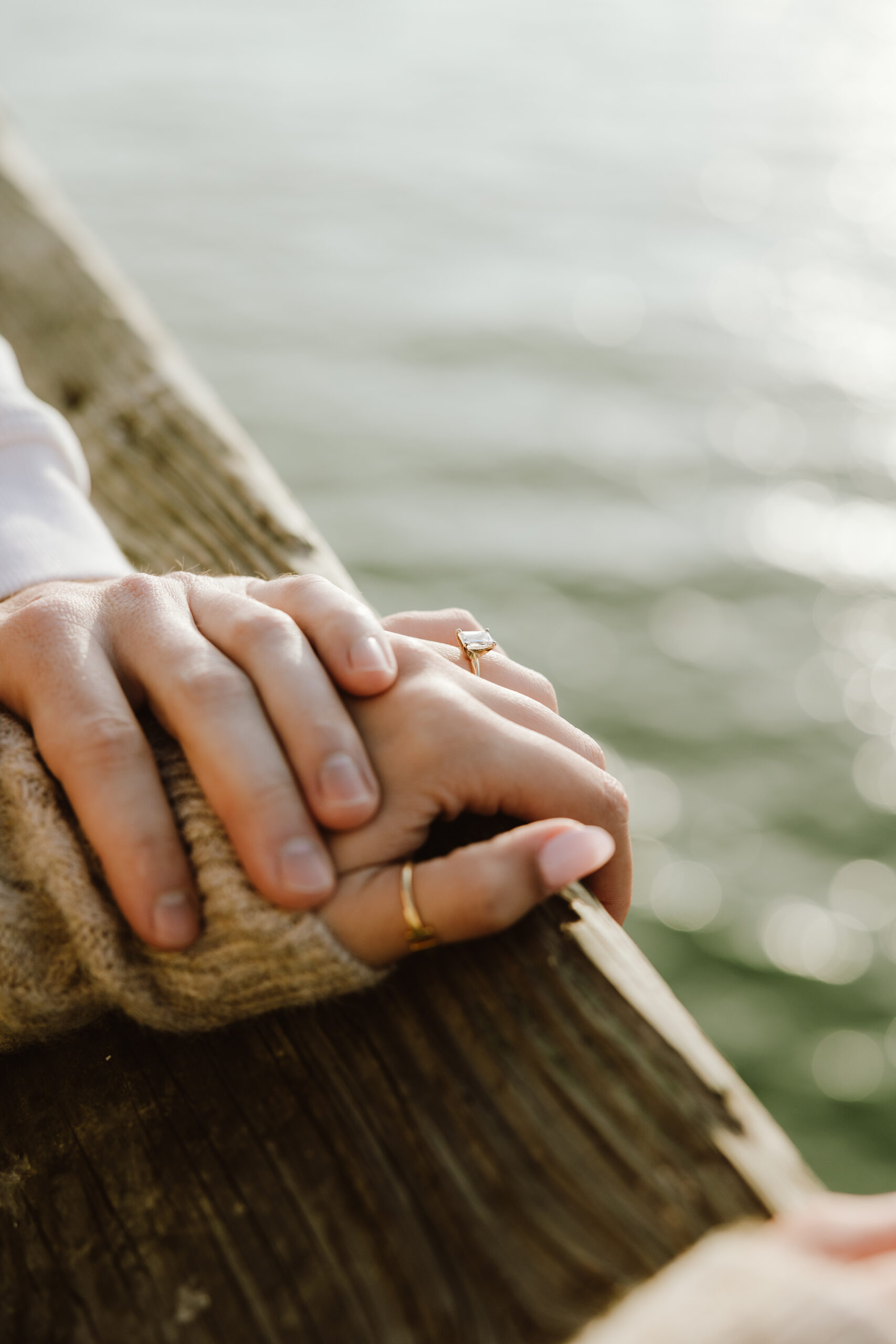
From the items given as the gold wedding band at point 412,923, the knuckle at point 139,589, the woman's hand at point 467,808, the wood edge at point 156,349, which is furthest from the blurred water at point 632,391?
the knuckle at point 139,589

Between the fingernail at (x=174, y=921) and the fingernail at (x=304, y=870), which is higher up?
the fingernail at (x=304, y=870)

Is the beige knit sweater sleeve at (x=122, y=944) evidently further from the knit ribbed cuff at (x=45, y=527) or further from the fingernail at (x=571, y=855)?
the knit ribbed cuff at (x=45, y=527)

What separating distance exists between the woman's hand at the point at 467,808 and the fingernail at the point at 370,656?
0.02m

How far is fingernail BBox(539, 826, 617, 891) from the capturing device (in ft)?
2.57

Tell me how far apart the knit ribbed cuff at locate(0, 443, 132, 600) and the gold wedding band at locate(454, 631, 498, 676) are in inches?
18.7

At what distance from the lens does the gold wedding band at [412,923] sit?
77cm

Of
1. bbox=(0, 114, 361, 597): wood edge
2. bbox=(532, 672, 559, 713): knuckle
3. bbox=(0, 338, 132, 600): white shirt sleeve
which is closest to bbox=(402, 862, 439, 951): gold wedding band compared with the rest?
bbox=(532, 672, 559, 713): knuckle

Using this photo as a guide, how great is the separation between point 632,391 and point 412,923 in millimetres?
5398

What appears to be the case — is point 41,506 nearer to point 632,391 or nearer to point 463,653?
point 463,653

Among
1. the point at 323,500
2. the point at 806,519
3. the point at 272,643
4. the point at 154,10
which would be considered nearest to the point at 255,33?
the point at 154,10

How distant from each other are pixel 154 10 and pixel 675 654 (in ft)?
44.3

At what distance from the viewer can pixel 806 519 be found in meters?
4.81

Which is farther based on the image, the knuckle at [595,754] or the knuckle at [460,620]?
the knuckle at [460,620]

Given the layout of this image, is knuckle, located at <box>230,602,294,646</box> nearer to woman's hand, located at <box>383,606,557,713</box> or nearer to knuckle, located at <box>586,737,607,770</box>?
woman's hand, located at <box>383,606,557,713</box>
